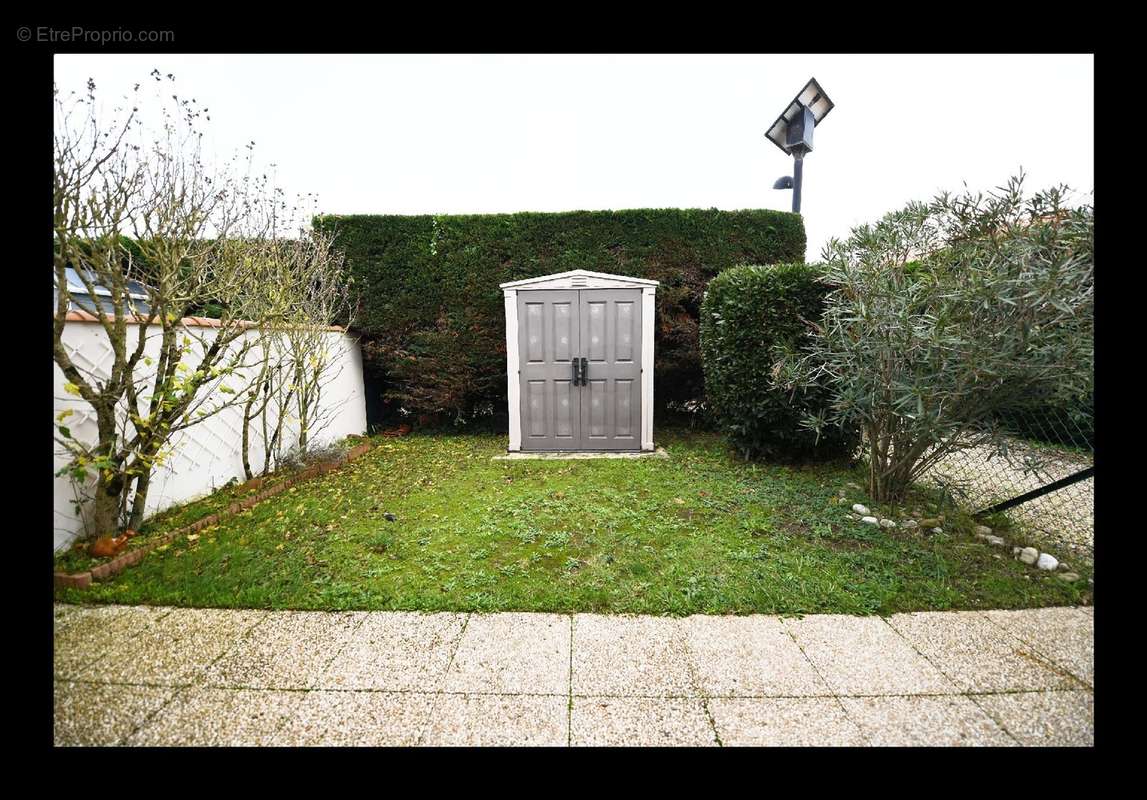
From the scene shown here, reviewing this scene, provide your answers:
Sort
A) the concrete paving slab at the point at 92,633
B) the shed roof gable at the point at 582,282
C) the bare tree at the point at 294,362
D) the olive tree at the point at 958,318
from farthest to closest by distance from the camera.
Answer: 1. the shed roof gable at the point at 582,282
2. the bare tree at the point at 294,362
3. the olive tree at the point at 958,318
4. the concrete paving slab at the point at 92,633

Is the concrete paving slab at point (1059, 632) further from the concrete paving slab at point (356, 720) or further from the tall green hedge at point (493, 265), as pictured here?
the tall green hedge at point (493, 265)

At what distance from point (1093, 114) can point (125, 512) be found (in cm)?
523

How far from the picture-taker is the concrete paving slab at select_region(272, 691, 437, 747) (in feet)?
5.01

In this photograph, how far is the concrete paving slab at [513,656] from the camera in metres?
1.79

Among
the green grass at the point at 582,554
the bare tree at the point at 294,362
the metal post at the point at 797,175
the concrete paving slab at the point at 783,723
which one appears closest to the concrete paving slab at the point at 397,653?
the green grass at the point at 582,554

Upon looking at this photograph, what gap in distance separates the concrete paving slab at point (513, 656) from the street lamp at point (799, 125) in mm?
5201

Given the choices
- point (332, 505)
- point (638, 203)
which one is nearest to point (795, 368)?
point (638, 203)

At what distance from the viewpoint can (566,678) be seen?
71.8 inches

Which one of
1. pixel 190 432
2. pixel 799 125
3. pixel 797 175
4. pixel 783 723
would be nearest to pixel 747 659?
pixel 783 723

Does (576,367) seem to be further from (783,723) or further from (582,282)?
(783,723)

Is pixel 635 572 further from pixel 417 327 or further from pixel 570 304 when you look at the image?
pixel 417 327
